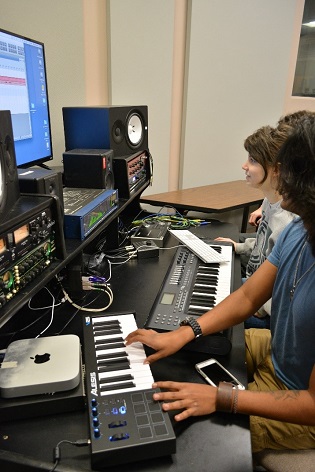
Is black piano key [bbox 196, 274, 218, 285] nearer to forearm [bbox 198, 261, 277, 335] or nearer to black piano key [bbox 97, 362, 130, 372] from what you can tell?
forearm [bbox 198, 261, 277, 335]

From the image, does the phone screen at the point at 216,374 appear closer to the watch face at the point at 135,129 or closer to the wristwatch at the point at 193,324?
the wristwatch at the point at 193,324

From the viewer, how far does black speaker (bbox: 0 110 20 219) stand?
80 cm

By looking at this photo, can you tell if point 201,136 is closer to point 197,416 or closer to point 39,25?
point 39,25

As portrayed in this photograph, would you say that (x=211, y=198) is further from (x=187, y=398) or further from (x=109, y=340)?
(x=187, y=398)

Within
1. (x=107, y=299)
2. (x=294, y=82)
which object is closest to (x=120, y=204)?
(x=107, y=299)

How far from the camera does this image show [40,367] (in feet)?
2.76

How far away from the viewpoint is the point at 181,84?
2805 millimetres

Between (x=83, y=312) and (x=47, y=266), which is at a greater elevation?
(x=47, y=266)

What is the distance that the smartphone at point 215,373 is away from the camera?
900 mm

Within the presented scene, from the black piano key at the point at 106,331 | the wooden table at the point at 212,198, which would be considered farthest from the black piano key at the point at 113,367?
the wooden table at the point at 212,198

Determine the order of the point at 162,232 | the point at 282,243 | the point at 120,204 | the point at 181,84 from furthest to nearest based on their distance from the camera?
1. the point at 181,84
2. the point at 162,232
3. the point at 120,204
4. the point at 282,243

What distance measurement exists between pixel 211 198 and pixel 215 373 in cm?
177

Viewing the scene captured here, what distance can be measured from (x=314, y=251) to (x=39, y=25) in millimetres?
1531

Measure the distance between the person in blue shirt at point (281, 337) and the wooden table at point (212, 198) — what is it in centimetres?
116
